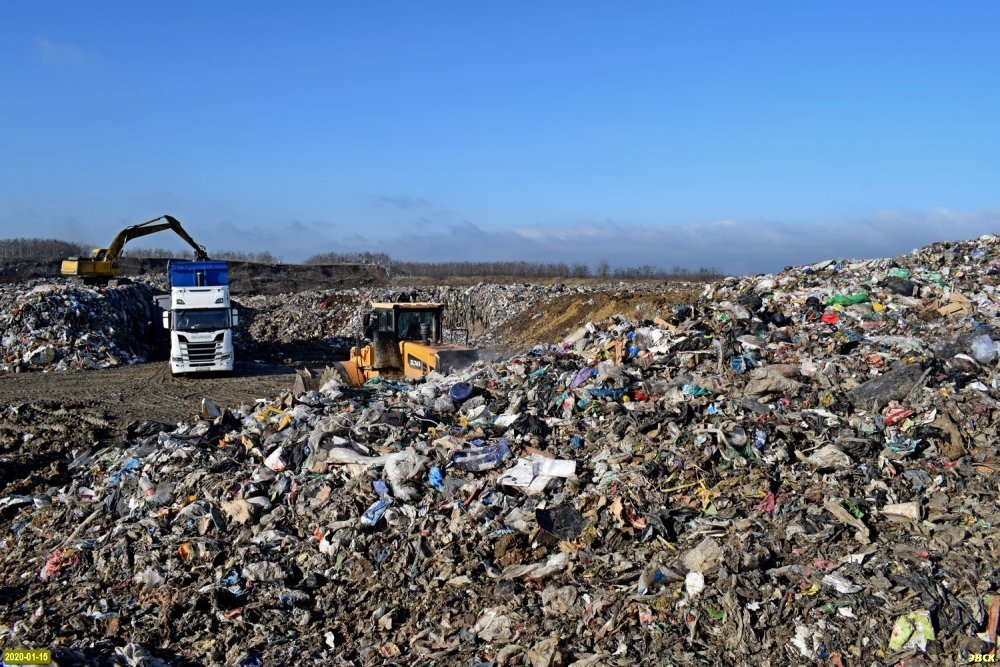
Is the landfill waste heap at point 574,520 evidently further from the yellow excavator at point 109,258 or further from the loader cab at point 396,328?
the yellow excavator at point 109,258

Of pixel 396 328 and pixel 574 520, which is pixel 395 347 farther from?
pixel 574 520

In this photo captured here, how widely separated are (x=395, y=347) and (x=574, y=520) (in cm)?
675

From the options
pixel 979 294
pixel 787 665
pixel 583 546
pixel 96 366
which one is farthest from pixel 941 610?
pixel 96 366

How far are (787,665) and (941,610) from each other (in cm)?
102

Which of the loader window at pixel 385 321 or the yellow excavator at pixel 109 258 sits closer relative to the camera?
the loader window at pixel 385 321

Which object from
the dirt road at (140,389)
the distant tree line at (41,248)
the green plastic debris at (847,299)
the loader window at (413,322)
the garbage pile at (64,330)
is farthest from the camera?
the distant tree line at (41,248)

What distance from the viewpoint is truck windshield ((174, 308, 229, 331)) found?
1718 centimetres

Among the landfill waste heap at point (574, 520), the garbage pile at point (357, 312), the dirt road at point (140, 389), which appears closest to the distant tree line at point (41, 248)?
the garbage pile at point (357, 312)

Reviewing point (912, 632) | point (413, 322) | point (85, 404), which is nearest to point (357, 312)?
point (85, 404)

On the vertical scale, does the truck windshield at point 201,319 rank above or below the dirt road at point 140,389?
above

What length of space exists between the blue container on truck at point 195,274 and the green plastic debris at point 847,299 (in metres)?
12.7

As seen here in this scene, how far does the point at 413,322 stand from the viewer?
→ 1271 cm

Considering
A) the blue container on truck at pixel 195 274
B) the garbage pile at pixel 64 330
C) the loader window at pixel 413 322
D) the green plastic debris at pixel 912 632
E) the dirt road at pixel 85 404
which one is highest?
the blue container on truck at pixel 195 274

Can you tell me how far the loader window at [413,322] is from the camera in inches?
497
